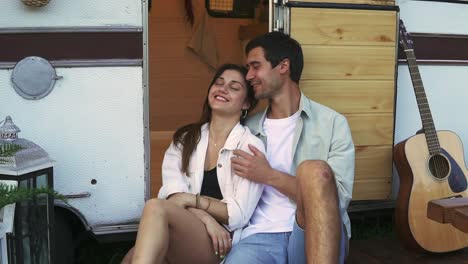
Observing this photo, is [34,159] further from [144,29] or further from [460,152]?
[460,152]

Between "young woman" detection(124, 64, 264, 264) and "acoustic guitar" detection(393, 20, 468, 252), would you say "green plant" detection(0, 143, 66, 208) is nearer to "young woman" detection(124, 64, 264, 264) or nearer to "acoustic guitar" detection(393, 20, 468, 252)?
"young woman" detection(124, 64, 264, 264)

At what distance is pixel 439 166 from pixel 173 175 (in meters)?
1.64

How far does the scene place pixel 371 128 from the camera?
353cm

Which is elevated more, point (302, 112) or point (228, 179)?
point (302, 112)

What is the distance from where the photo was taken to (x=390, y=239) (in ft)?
12.0

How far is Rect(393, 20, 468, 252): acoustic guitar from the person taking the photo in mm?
3330

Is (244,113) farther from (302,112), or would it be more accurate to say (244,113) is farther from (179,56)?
(179,56)

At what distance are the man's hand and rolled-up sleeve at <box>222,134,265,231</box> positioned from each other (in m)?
0.03

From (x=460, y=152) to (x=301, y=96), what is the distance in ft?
3.94

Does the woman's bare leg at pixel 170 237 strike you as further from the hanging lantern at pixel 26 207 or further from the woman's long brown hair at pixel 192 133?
the hanging lantern at pixel 26 207

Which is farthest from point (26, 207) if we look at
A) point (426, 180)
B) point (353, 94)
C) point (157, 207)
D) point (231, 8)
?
point (231, 8)

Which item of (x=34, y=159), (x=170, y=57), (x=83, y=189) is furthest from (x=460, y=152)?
(x=170, y=57)

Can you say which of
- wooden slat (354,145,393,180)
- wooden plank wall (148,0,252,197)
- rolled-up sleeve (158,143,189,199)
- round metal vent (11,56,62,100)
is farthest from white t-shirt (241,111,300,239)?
wooden plank wall (148,0,252,197)

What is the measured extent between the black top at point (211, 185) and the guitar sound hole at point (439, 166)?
140 centimetres
